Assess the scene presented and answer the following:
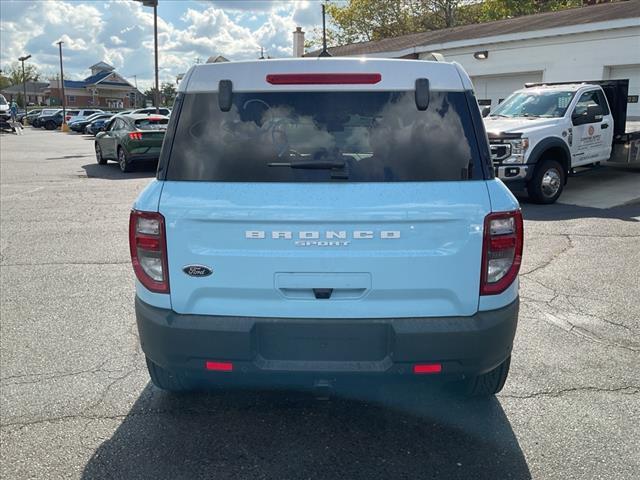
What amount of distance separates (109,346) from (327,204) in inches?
98.4

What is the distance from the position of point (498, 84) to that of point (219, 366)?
19.2m

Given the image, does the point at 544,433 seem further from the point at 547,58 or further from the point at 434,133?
the point at 547,58

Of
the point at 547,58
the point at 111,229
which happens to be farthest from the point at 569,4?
the point at 111,229

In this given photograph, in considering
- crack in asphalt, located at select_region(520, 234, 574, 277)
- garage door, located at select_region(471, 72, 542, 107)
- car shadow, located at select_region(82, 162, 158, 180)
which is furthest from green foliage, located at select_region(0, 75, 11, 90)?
crack in asphalt, located at select_region(520, 234, 574, 277)

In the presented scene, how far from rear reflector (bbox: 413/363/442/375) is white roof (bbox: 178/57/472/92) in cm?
131

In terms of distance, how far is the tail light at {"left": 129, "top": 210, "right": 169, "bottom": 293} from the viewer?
2.67 metres

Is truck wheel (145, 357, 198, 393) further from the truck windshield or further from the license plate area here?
the truck windshield

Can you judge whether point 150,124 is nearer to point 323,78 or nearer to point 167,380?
point 167,380

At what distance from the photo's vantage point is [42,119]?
49250 millimetres

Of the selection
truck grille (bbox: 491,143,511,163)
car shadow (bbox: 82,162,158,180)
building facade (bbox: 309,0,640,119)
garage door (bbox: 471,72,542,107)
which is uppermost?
building facade (bbox: 309,0,640,119)

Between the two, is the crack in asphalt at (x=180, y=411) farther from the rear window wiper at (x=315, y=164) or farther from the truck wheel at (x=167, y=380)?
the rear window wiper at (x=315, y=164)

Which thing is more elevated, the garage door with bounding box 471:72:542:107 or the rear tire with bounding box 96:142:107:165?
the garage door with bounding box 471:72:542:107

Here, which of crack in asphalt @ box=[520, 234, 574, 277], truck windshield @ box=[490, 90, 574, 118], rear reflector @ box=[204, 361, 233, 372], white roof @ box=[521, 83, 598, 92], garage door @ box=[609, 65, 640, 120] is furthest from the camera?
garage door @ box=[609, 65, 640, 120]

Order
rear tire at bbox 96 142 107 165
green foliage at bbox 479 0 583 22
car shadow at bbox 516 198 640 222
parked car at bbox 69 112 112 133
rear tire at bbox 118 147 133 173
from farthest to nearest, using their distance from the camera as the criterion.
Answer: parked car at bbox 69 112 112 133 → green foliage at bbox 479 0 583 22 → rear tire at bbox 96 142 107 165 → rear tire at bbox 118 147 133 173 → car shadow at bbox 516 198 640 222
